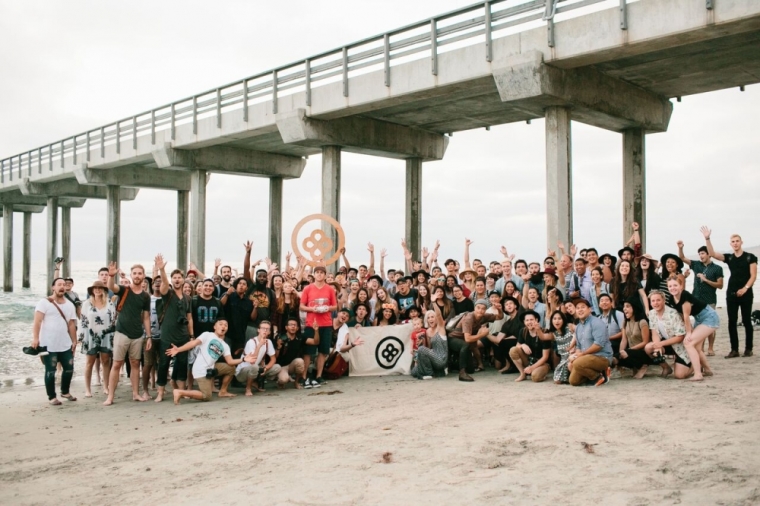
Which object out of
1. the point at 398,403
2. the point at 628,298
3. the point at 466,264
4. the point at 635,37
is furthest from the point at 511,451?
the point at 635,37

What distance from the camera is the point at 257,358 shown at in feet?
32.8

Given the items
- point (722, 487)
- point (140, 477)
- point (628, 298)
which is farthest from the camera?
point (628, 298)

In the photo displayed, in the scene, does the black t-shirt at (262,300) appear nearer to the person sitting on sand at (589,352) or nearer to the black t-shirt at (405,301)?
the black t-shirt at (405,301)

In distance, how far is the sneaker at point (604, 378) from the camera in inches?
361

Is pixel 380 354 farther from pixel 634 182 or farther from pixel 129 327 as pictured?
pixel 634 182

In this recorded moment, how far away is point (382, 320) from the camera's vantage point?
1165 cm

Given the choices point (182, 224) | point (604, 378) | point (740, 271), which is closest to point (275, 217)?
point (182, 224)

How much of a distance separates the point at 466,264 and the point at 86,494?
870 centimetres

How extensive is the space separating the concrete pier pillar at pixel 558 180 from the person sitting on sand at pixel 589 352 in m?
7.14

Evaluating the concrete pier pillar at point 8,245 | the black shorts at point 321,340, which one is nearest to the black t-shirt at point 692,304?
the black shorts at point 321,340

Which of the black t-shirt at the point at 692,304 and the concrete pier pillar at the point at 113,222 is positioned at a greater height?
the concrete pier pillar at the point at 113,222

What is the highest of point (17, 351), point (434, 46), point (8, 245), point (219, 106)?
point (219, 106)

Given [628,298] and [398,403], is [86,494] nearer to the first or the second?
[398,403]

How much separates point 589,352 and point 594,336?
0.77 feet
